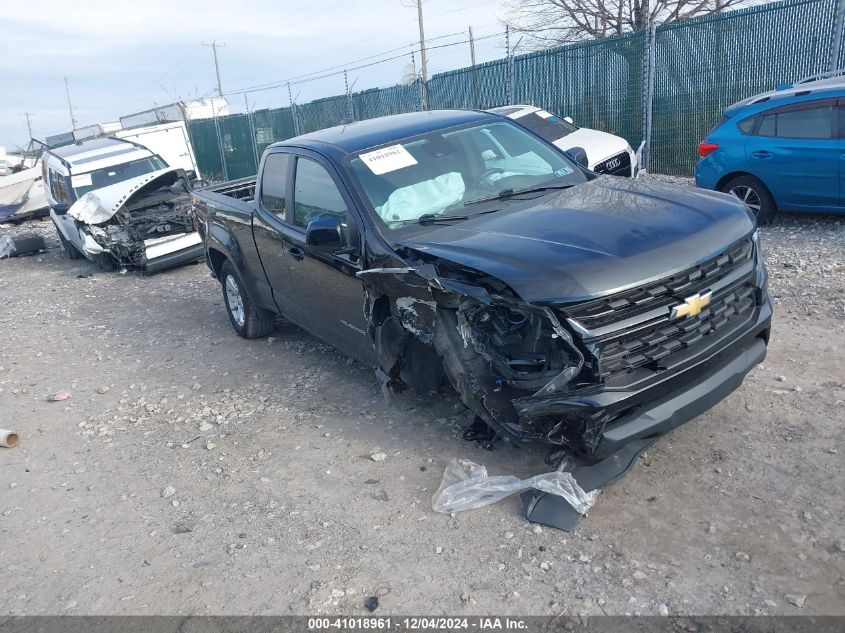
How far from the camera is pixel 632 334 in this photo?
314 cm

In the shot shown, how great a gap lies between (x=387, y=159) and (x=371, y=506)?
224 centimetres

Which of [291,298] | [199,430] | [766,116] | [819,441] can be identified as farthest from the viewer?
[766,116]

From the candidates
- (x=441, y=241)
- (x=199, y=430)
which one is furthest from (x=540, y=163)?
(x=199, y=430)

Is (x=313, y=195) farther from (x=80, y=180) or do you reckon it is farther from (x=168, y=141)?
(x=168, y=141)

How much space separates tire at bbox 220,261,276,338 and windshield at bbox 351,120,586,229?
254 centimetres

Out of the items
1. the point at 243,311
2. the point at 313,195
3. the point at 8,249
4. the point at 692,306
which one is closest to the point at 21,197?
the point at 8,249

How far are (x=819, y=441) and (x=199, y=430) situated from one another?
4015mm

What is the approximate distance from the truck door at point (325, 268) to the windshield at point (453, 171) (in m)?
0.25

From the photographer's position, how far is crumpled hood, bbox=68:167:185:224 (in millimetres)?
10812

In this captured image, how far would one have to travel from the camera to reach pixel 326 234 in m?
4.21

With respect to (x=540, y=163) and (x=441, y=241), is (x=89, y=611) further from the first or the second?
(x=540, y=163)

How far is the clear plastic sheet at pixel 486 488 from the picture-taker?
11.1ft

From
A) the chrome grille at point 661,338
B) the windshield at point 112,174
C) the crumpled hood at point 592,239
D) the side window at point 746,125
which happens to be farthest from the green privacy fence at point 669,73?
the chrome grille at point 661,338

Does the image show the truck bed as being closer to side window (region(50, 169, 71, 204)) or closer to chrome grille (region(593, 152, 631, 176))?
chrome grille (region(593, 152, 631, 176))
